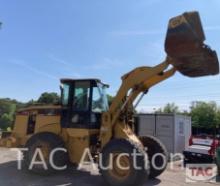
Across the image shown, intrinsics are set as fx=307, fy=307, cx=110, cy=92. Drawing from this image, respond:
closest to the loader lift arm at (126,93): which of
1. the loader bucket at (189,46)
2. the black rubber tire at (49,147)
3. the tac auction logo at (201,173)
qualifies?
the loader bucket at (189,46)

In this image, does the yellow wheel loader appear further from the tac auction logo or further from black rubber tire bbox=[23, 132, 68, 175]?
the tac auction logo

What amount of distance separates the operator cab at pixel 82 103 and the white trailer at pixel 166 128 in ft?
20.2

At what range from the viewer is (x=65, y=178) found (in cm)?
833

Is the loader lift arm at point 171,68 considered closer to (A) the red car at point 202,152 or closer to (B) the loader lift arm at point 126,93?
(B) the loader lift arm at point 126,93

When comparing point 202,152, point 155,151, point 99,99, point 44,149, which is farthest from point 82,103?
point 202,152

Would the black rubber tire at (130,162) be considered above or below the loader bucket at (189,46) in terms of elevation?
below

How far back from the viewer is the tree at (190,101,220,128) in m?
39.4

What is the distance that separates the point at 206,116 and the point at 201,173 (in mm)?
31885

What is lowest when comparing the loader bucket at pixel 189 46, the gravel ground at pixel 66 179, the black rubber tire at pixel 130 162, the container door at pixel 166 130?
the gravel ground at pixel 66 179

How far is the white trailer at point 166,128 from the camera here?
14852 millimetres

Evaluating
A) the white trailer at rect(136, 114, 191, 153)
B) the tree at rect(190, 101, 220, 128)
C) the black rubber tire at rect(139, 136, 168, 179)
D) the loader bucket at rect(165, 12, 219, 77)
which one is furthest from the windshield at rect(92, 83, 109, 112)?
the tree at rect(190, 101, 220, 128)

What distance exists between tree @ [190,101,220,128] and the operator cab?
1260 inches

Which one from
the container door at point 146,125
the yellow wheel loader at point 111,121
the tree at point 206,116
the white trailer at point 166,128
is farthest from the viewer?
the tree at point 206,116

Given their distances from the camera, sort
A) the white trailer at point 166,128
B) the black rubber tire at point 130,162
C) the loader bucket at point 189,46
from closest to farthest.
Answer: the loader bucket at point 189,46 → the black rubber tire at point 130,162 → the white trailer at point 166,128
